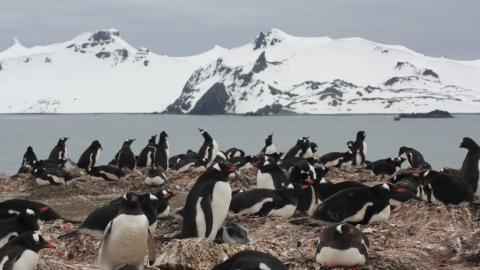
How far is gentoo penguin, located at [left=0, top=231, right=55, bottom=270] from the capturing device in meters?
6.88

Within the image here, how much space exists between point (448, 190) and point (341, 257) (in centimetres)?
420

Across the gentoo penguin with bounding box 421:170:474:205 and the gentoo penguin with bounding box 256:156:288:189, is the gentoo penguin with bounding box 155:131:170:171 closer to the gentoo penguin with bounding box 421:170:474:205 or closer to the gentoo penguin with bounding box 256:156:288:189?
the gentoo penguin with bounding box 256:156:288:189

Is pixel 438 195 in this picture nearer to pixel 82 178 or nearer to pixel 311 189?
pixel 311 189

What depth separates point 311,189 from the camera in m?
11.1

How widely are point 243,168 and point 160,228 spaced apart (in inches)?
324

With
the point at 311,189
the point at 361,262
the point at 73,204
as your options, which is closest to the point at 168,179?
the point at 73,204

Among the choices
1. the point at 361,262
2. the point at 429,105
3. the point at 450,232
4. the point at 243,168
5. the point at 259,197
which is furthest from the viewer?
the point at 429,105

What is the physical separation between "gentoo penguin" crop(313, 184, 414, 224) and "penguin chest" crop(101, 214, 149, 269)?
9.15 feet

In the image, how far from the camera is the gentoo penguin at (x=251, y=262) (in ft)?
19.8

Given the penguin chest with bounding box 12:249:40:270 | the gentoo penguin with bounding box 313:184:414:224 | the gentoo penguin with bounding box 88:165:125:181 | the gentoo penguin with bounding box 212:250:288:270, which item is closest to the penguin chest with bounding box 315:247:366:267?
the gentoo penguin with bounding box 212:250:288:270

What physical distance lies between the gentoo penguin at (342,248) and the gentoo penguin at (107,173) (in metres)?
10.1

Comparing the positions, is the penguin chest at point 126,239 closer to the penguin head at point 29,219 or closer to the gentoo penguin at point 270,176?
the penguin head at point 29,219

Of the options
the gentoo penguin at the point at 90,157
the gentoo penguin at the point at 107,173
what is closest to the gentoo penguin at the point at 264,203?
the gentoo penguin at the point at 107,173

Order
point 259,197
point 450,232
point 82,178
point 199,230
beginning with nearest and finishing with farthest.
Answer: point 199,230, point 450,232, point 259,197, point 82,178
